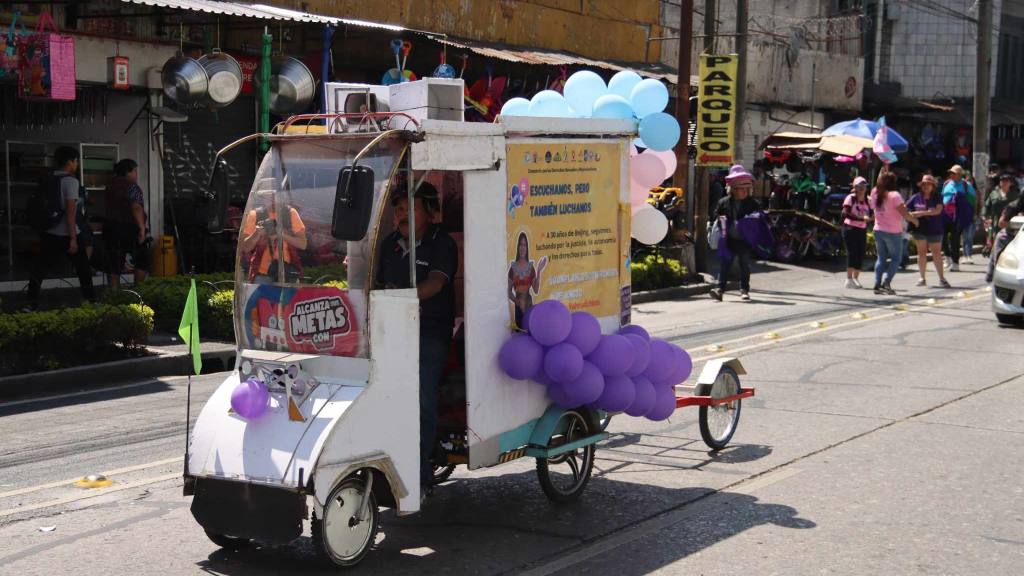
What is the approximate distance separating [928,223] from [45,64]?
546 inches

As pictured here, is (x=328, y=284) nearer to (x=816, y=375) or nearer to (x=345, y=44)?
(x=816, y=375)

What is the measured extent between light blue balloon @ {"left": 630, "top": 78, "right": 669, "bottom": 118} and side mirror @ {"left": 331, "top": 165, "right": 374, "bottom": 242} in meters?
2.99

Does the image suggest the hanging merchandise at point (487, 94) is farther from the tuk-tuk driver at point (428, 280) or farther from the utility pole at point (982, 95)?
the utility pole at point (982, 95)

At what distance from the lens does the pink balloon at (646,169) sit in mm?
8414

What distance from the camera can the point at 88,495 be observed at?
24.2ft

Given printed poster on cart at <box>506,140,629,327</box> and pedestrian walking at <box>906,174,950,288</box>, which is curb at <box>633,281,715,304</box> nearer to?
pedestrian walking at <box>906,174,950,288</box>

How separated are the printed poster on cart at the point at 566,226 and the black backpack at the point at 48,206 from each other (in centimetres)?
843

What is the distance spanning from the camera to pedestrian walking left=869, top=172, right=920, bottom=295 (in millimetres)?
18969

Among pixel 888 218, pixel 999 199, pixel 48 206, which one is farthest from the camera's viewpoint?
pixel 999 199

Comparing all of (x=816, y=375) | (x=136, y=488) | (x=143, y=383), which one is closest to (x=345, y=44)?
(x=143, y=383)

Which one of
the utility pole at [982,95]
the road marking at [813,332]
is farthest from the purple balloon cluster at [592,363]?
the utility pole at [982,95]

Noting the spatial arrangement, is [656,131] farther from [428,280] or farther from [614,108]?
[428,280]

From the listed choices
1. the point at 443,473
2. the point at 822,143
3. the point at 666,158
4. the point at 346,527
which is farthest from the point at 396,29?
the point at 822,143

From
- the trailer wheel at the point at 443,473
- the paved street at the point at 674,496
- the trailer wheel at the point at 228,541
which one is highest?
the trailer wheel at the point at 443,473
